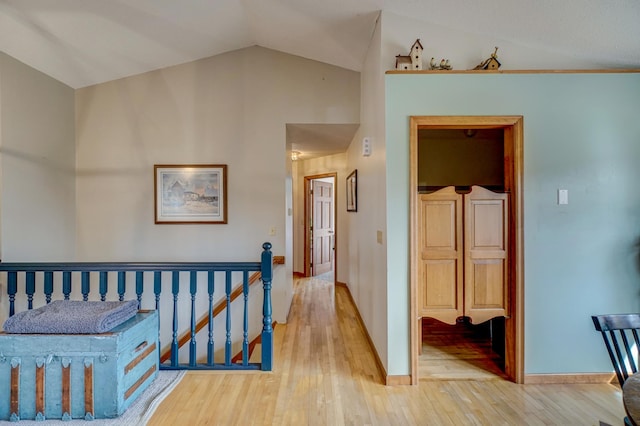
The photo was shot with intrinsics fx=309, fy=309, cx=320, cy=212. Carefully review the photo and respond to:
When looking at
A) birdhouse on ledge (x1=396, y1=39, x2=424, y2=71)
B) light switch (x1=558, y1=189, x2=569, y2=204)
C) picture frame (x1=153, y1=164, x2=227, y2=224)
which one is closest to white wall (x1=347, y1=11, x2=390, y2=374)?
birdhouse on ledge (x1=396, y1=39, x2=424, y2=71)

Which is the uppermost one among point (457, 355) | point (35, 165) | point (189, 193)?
point (35, 165)

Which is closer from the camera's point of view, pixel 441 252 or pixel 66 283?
pixel 66 283

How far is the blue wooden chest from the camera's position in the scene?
5.62 ft

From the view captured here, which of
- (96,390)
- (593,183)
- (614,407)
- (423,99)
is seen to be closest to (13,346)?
(96,390)

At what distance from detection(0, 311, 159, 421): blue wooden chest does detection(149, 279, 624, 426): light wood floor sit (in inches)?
13.4

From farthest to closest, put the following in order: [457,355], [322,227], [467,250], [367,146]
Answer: [322,227] < [367,146] < [457,355] < [467,250]

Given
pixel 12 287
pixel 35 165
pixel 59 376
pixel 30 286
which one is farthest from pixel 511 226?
pixel 35 165

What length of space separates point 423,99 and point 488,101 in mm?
469

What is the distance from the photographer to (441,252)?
7.58ft

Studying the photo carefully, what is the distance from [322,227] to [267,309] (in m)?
4.14

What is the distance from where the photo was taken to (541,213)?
7.37 ft

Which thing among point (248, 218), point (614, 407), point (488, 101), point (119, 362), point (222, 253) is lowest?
point (614, 407)

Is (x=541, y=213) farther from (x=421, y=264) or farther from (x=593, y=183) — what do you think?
(x=421, y=264)

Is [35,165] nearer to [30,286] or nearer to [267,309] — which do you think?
[30,286]
